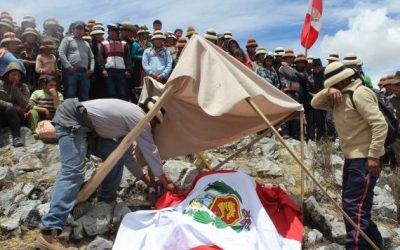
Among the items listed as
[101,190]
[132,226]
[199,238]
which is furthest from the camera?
[101,190]

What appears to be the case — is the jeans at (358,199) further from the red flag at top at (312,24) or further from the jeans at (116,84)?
the red flag at top at (312,24)

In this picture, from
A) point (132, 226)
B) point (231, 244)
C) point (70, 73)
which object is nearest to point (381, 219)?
point (231, 244)

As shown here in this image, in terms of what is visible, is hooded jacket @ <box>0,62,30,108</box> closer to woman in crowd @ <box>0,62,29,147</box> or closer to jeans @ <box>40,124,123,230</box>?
woman in crowd @ <box>0,62,29,147</box>

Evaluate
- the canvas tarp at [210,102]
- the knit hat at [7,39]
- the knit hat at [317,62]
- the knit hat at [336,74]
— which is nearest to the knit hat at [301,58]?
the knit hat at [317,62]

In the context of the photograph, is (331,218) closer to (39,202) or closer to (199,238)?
(199,238)

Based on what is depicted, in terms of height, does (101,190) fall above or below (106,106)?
below

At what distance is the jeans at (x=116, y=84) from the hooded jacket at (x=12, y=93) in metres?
1.38

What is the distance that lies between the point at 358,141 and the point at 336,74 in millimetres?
680

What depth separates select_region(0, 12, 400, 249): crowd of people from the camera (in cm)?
435

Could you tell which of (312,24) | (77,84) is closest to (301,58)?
(312,24)

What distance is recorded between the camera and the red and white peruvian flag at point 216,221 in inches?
161

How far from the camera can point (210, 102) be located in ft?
14.5

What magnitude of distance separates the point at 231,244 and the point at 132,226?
977mm

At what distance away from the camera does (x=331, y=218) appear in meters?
5.34
